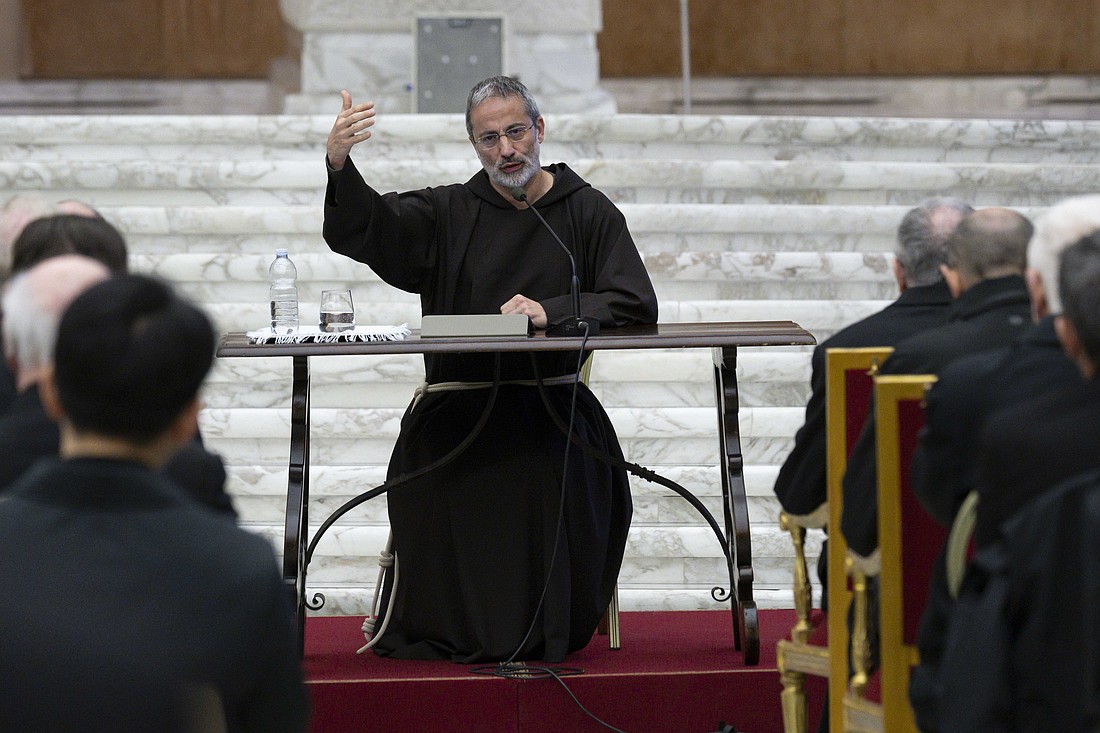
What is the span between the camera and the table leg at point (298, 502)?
3912mm

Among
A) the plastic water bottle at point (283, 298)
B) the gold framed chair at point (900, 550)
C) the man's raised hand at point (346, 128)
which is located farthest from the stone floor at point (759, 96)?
the gold framed chair at point (900, 550)

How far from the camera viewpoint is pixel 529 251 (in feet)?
14.7

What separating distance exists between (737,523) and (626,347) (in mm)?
622

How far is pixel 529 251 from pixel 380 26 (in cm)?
452

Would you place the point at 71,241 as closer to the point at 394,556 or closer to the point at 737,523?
the point at 394,556

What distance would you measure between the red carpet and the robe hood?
4.44 feet

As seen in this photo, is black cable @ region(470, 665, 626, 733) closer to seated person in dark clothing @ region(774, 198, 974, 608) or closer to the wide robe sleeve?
seated person in dark clothing @ region(774, 198, 974, 608)

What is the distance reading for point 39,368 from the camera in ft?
6.56

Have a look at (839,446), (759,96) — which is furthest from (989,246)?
(759,96)

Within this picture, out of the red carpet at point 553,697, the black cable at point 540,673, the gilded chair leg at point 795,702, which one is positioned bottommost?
the red carpet at point 553,697

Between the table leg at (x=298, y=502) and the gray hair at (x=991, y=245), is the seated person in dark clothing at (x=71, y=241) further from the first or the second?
the gray hair at (x=991, y=245)

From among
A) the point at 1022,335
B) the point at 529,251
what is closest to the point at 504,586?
the point at 529,251

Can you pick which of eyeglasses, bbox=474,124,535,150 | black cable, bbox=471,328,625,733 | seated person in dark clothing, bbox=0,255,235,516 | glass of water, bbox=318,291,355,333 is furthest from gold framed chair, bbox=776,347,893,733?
eyeglasses, bbox=474,124,535,150

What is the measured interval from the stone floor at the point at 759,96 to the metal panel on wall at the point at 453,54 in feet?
10.6
